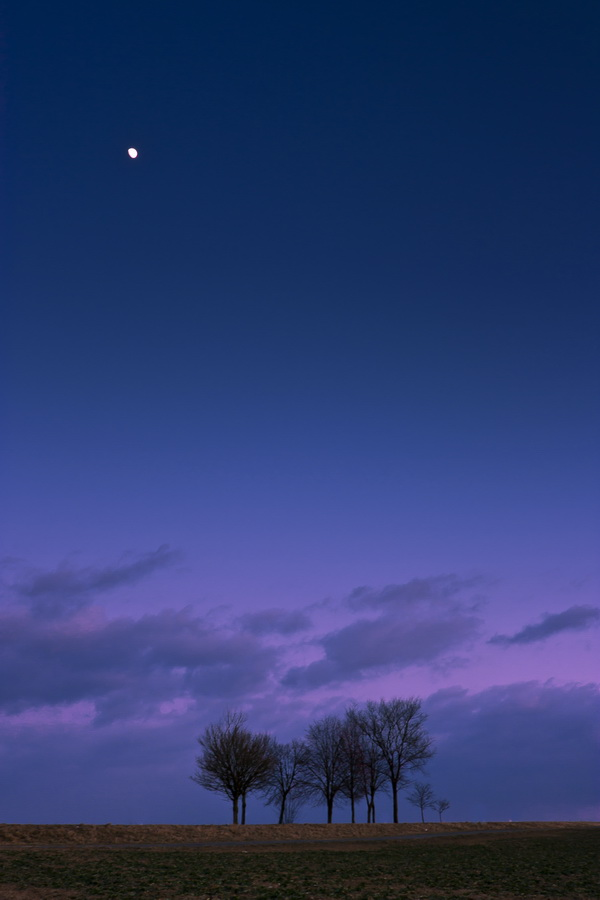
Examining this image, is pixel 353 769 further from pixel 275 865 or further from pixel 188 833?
pixel 275 865

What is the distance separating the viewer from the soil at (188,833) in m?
45.0

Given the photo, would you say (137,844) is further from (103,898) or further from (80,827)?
(103,898)

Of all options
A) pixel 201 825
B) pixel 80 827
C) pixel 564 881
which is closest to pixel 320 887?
pixel 564 881

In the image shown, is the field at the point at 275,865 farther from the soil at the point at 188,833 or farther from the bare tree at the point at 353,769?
the bare tree at the point at 353,769

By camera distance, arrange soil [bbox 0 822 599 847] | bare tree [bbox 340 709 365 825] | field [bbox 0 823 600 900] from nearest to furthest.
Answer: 1. field [bbox 0 823 600 900]
2. soil [bbox 0 822 599 847]
3. bare tree [bbox 340 709 365 825]

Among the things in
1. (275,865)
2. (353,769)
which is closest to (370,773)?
(353,769)

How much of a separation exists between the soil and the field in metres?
0.09

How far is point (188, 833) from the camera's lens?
50.4m

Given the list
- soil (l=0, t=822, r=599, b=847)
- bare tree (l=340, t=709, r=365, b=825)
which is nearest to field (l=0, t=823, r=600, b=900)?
soil (l=0, t=822, r=599, b=847)

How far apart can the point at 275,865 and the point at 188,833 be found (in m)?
22.1

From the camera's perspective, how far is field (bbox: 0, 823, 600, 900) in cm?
2311

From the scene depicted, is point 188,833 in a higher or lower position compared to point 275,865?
lower

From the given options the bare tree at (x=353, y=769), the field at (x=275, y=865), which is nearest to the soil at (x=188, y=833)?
the field at (x=275, y=865)

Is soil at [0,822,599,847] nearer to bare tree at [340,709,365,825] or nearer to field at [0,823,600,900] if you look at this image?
field at [0,823,600,900]
